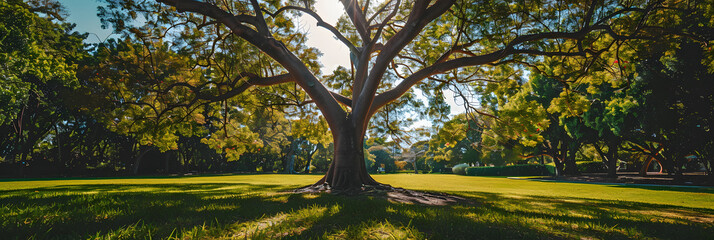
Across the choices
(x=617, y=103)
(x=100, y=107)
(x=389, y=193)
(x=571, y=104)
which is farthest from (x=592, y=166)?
(x=100, y=107)

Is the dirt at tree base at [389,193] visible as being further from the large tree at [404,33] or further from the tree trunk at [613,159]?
the tree trunk at [613,159]

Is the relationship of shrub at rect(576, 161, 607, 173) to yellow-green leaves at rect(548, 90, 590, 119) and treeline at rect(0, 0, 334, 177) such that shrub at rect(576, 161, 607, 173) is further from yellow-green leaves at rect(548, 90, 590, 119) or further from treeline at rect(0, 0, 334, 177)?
treeline at rect(0, 0, 334, 177)

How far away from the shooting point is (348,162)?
8.22m

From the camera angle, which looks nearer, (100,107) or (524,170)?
(100,107)

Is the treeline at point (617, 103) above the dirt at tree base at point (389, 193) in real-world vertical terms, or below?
above

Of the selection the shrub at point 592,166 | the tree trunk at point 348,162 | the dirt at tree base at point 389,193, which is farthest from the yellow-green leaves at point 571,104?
the shrub at point 592,166

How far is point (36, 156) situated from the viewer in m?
28.8

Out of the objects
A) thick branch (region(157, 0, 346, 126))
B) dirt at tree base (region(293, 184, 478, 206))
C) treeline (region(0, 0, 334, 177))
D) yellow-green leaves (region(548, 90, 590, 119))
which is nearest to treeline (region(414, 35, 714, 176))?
yellow-green leaves (region(548, 90, 590, 119))

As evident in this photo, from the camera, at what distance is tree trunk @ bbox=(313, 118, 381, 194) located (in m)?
8.03

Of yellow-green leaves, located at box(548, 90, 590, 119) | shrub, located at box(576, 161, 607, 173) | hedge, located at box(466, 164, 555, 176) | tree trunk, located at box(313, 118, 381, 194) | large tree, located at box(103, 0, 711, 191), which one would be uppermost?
large tree, located at box(103, 0, 711, 191)

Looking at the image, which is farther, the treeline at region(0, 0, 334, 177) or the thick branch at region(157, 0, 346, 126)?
the treeline at region(0, 0, 334, 177)

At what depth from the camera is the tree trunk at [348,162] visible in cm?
803

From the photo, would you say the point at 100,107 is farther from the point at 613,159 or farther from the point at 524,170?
the point at 524,170

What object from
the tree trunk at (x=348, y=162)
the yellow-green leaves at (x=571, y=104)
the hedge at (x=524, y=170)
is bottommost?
the hedge at (x=524, y=170)
